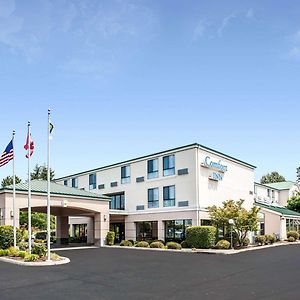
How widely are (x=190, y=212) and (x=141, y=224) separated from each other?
22.1 feet

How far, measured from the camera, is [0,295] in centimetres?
1141

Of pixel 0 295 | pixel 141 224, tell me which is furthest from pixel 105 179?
pixel 0 295

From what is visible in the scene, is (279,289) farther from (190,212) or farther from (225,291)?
(190,212)

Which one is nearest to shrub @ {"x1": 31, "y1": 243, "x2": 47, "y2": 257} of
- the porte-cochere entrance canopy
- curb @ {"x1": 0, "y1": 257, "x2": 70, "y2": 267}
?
curb @ {"x1": 0, "y1": 257, "x2": 70, "y2": 267}

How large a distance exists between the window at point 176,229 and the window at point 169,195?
1599 millimetres

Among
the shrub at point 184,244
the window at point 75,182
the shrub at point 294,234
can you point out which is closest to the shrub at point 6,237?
the shrub at point 184,244

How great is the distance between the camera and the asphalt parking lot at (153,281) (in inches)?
447

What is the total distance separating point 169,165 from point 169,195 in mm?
2601

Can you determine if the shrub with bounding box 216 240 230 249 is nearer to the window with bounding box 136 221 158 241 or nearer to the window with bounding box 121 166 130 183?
the window with bounding box 136 221 158 241

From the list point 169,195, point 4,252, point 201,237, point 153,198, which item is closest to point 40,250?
point 4,252

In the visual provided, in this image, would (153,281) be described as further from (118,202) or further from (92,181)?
(92,181)

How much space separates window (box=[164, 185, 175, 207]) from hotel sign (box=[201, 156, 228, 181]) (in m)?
3.46

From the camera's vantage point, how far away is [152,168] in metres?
36.9

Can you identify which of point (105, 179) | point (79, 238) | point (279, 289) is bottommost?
point (79, 238)
